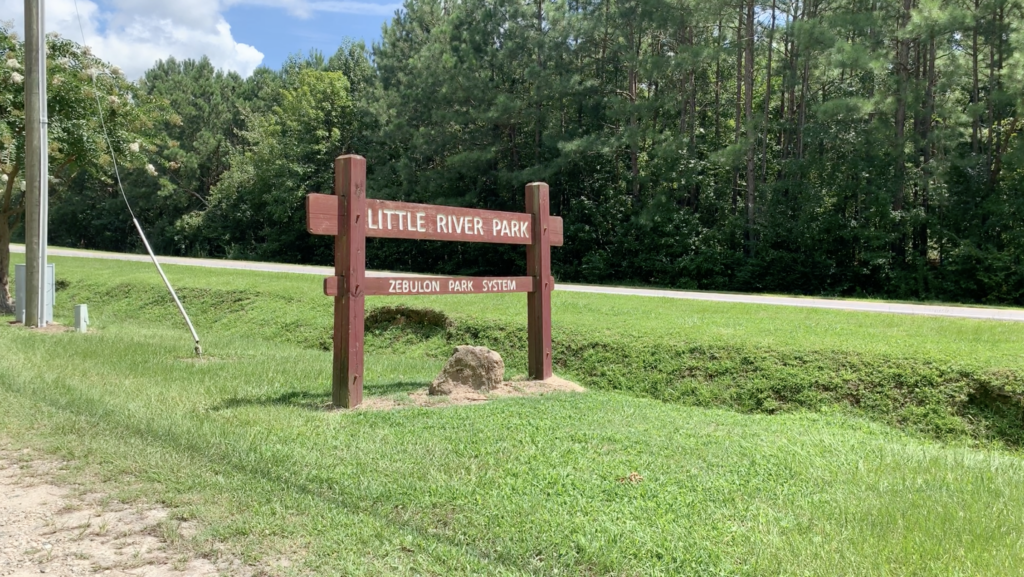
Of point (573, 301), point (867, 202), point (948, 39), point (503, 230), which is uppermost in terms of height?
point (948, 39)

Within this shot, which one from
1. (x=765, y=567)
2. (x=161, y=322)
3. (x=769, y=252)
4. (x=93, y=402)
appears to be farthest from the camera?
(x=769, y=252)

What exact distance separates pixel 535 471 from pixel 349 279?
280 cm

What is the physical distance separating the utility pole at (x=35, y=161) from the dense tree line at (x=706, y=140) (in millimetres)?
3912

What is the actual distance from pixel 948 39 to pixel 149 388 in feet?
73.7

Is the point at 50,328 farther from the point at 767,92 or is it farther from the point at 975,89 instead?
the point at 975,89

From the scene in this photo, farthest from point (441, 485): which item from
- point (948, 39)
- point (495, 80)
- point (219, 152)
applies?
point (219, 152)

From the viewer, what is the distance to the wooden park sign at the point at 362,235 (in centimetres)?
640

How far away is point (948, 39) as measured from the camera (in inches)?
816

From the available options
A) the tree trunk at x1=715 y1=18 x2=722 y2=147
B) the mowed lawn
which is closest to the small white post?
the mowed lawn

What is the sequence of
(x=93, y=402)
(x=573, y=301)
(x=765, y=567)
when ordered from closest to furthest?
(x=765, y=567)
(x=93, y=402)
(x=573, y=301)

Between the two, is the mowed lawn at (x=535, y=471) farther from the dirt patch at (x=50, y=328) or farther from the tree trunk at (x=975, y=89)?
the tree trunk at (x=975, y=89)

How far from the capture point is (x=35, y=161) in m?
12.7

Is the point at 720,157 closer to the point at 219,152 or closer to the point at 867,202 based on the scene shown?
the point at 867,202

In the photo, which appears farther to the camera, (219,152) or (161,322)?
(219,152)
